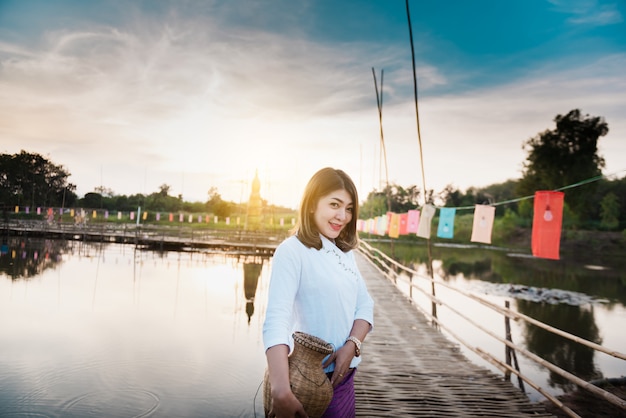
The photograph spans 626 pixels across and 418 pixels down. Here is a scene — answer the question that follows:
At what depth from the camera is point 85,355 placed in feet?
28.6

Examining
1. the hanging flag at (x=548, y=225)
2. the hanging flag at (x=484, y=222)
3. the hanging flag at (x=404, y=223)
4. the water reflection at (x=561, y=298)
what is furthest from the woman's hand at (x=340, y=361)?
the hanging flag at (x=404, y=223)

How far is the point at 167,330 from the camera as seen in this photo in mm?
11000

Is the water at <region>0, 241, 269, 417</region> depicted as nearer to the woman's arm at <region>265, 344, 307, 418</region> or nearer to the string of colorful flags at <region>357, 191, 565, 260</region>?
the string of colorful flags at <region>357, 191, 565, 260</region>

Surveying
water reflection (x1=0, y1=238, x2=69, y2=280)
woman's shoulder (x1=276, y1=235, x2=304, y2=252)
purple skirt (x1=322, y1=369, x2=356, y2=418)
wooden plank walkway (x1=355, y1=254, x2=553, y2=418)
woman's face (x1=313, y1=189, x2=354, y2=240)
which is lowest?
water reflection (x1=0, y1=238, x2=69, y2=280)

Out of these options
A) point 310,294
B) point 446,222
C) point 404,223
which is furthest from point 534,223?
point 404,223

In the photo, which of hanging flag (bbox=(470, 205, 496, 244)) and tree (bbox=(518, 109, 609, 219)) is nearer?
hanging flag (bbox=(470, 205, 496, 244))

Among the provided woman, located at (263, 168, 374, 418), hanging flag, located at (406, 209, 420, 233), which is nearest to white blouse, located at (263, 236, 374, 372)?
woman, located at (263, 168, 374, 418)

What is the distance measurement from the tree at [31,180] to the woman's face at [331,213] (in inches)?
2020

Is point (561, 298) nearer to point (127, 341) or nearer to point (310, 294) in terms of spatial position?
point (127, 341)

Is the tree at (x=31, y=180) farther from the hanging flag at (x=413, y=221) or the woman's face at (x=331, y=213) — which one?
the woman's face at (x=331, y=213)

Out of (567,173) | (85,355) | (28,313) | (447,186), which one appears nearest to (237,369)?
(85,355)

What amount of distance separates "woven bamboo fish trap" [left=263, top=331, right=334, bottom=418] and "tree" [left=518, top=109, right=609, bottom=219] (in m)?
→ 29.8

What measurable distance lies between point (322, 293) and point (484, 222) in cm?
754

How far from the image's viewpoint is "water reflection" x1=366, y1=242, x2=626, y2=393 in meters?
8.80
